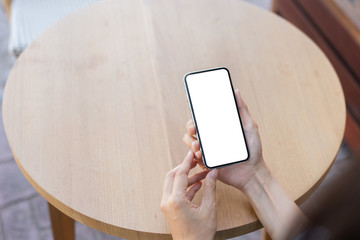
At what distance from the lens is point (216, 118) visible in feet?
2.85

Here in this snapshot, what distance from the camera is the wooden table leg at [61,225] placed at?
1165 millimetres

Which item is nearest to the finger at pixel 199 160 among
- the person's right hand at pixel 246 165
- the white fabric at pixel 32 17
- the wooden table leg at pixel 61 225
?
the person's right hand at pixel 246 165

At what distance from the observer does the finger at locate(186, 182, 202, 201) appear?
839mm

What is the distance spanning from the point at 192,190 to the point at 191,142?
4.0 inches

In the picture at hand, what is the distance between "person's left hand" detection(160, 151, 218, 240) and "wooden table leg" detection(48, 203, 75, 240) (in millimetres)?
487

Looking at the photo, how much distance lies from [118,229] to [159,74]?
0.42 metres

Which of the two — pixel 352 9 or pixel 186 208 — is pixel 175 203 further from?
pixel 352 9

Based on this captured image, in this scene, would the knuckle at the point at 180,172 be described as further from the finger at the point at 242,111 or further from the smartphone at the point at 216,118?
the finger at the point at 242,111

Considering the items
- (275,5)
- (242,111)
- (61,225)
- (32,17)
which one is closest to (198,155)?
(242,111)

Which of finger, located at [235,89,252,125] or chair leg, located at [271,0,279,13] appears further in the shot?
chair leg, located at [271,0,279,13]

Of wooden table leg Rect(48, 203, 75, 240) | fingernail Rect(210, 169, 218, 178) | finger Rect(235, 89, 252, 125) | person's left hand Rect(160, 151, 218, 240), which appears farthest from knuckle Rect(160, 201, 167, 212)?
wooden table leg Rect(48, 203, 75, 240)

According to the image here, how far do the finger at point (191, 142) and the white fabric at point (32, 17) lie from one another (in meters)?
0.73

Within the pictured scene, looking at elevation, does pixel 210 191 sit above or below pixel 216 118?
below

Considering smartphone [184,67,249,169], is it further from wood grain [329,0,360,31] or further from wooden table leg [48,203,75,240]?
wood grain [329,0,360,31]
